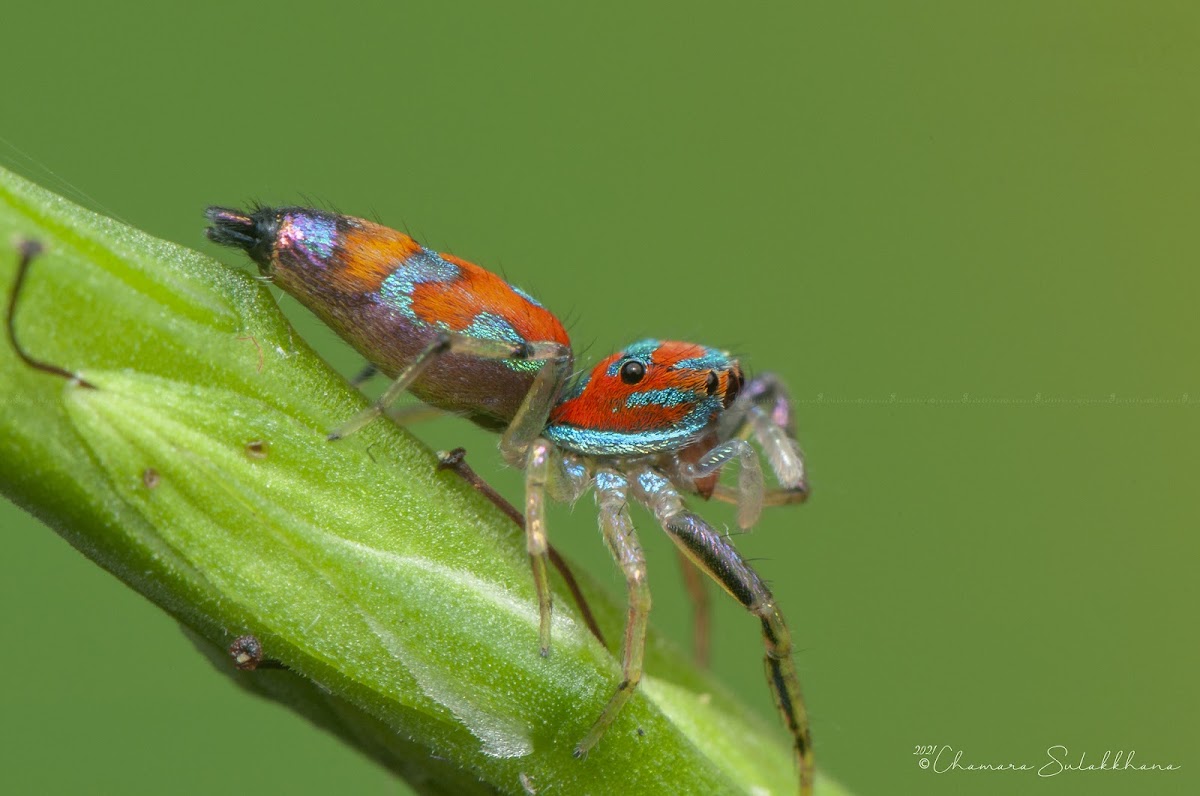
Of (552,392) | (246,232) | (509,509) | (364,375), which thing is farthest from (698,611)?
(246,232)

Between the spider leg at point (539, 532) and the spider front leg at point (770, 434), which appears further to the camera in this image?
the spider front leg at point (770, 434)

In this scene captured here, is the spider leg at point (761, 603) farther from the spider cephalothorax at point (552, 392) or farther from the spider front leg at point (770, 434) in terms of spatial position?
the spider front leg at point (770, 434)

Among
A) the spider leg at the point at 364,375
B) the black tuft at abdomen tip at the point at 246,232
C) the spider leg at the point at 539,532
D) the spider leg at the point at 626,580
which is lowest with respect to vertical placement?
the spider leg at the point at 626,580

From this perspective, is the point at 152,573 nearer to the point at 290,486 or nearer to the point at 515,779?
the point at 290,486

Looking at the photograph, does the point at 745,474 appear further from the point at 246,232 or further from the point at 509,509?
the point at 246,232

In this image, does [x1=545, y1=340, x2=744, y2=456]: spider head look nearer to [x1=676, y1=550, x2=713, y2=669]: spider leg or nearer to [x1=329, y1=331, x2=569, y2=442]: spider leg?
[x1=329, y1=331, x2=569, y2=442]: spider leg

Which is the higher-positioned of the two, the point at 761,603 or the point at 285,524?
the point at 285,524

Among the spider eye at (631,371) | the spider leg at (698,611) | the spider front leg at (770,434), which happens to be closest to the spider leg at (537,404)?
the spider eye at (631,371)

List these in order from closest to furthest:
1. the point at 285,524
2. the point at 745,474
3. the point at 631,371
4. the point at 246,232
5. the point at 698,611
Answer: the point at 285,524 → the point at 246,232 → the point at 631,371 → the point at 745,474 → the point at 698,611
